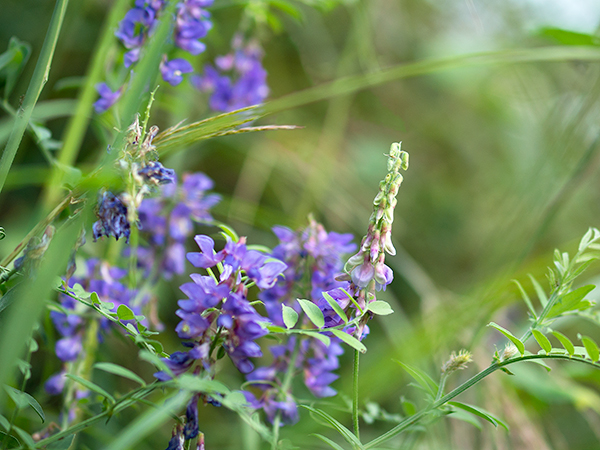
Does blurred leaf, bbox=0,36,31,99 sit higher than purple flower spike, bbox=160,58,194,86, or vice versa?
purple flower spike, bbox=160,58,194,86

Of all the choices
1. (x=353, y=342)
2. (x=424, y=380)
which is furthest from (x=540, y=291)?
(x=353, y=342)

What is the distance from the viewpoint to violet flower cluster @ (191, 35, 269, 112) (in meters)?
1.06

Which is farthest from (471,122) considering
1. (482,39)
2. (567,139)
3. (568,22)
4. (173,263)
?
(173,263)

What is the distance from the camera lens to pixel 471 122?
2.39 meters

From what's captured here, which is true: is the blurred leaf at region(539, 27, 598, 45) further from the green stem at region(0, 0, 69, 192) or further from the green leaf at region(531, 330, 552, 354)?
the green stem at region(0, 0, 69, 192)

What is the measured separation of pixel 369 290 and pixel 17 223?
1145 mm

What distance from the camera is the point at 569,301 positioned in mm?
525

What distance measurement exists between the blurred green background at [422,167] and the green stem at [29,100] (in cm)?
30

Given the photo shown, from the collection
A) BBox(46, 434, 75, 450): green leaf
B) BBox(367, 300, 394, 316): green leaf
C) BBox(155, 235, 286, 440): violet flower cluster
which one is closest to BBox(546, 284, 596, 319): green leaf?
BBox(367, 300, 394, 316): green leaf

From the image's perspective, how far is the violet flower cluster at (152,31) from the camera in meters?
0.67

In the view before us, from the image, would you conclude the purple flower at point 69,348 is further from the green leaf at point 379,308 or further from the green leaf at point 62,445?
the green leaf at point 379,308

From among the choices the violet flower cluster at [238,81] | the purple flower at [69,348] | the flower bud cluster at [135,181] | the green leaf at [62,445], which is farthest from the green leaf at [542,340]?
the violet flower cluster at [238,81]

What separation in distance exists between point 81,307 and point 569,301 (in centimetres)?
64

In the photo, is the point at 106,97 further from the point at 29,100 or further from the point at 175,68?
the point at 29,100
